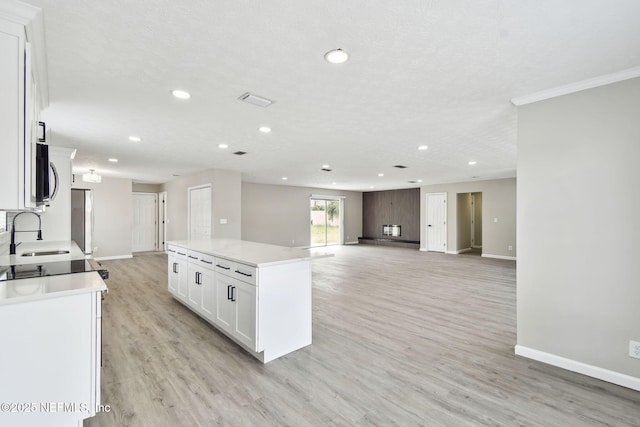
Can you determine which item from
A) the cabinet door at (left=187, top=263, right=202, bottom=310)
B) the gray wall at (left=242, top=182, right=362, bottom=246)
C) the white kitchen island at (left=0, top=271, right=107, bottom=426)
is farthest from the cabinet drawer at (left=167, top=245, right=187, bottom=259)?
the gray wall at (left=242, top=182, right=362, bottom=246)

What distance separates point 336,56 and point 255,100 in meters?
1.08

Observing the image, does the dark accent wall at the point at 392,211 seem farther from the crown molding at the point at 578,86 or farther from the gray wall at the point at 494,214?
the crown molding at the point at 578,86

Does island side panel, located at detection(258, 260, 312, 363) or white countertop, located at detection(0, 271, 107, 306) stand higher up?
white countertop, located at detection(0, 271, 107, 306)

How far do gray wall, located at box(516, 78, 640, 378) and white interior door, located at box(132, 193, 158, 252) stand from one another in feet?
34.4

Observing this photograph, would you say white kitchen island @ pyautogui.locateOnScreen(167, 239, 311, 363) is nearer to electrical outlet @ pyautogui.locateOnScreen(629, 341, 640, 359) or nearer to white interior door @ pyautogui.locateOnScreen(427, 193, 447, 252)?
electrical outlet @ pyautogui.locateOnScreen(629, 341, 640, 359)

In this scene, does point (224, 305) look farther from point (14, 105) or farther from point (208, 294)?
point (14, 105)

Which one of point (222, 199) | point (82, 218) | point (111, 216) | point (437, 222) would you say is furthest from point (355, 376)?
point (437, 222)

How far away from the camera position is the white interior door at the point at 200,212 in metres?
7.14

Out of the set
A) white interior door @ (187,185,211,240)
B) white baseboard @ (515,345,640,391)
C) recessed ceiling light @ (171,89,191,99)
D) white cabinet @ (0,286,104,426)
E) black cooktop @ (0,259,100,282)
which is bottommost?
white baseboard @ (515,345,640,391)

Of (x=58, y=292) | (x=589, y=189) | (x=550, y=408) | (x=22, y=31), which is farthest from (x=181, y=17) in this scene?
(x=550, y=408)

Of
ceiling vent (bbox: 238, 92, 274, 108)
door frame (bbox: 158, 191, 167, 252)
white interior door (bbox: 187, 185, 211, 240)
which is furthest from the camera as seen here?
door frame (bbox: 158, 191, 167, 252)

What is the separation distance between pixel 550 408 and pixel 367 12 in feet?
9.08

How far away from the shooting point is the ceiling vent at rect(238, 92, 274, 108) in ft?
9.11

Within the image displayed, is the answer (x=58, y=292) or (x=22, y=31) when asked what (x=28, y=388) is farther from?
(x=22, y=31)
